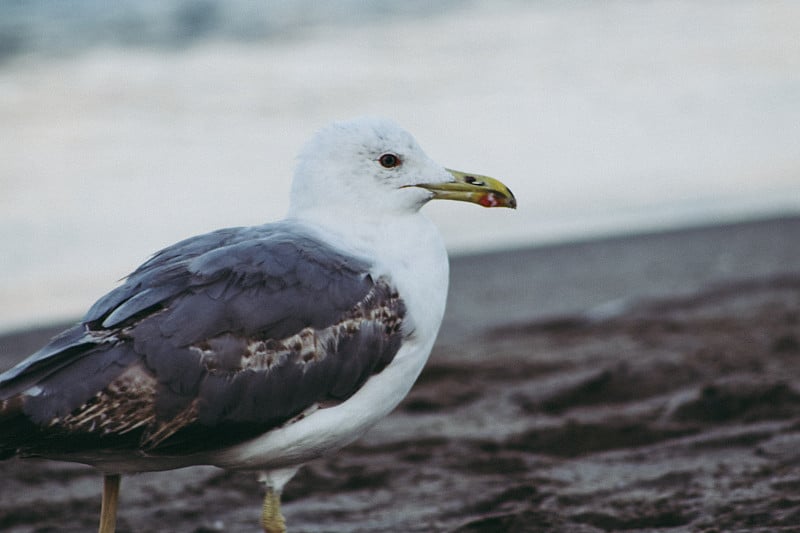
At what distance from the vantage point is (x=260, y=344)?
4.06 meters

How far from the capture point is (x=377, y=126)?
15.2 ft

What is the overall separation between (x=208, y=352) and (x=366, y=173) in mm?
1001

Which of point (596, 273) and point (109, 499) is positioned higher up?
point (596, 273)

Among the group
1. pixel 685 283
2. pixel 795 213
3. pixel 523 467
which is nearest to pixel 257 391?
pixel 523 467

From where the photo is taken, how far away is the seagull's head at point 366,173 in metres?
4.58

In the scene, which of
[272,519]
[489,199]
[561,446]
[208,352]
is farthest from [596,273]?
[208,352]

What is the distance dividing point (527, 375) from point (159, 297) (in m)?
3.69

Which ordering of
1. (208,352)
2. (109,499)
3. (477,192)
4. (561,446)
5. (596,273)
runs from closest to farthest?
(208,352) < (109,499) < (477,192) < (561,446) < (596,273)

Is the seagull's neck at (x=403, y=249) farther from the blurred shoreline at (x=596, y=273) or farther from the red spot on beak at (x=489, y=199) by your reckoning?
the blurred shoreline at (x=596, y=273)

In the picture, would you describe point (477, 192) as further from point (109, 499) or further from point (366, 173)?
point (109, 499)

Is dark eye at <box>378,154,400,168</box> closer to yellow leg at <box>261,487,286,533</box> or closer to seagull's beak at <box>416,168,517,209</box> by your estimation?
seagull's beak at <box>416,168,517,209</box>

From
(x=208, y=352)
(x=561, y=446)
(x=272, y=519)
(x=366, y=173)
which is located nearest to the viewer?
(x=208, y=352)

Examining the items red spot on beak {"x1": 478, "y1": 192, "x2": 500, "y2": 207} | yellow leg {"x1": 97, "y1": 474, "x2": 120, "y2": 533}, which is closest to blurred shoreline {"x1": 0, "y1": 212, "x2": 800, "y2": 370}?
red spot on beak {"x1": 478, "y1": 192, "x2": 500, "y2": 207}

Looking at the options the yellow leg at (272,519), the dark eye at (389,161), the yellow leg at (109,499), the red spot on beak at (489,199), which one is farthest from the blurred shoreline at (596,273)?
the yellow leg at (272,519)
